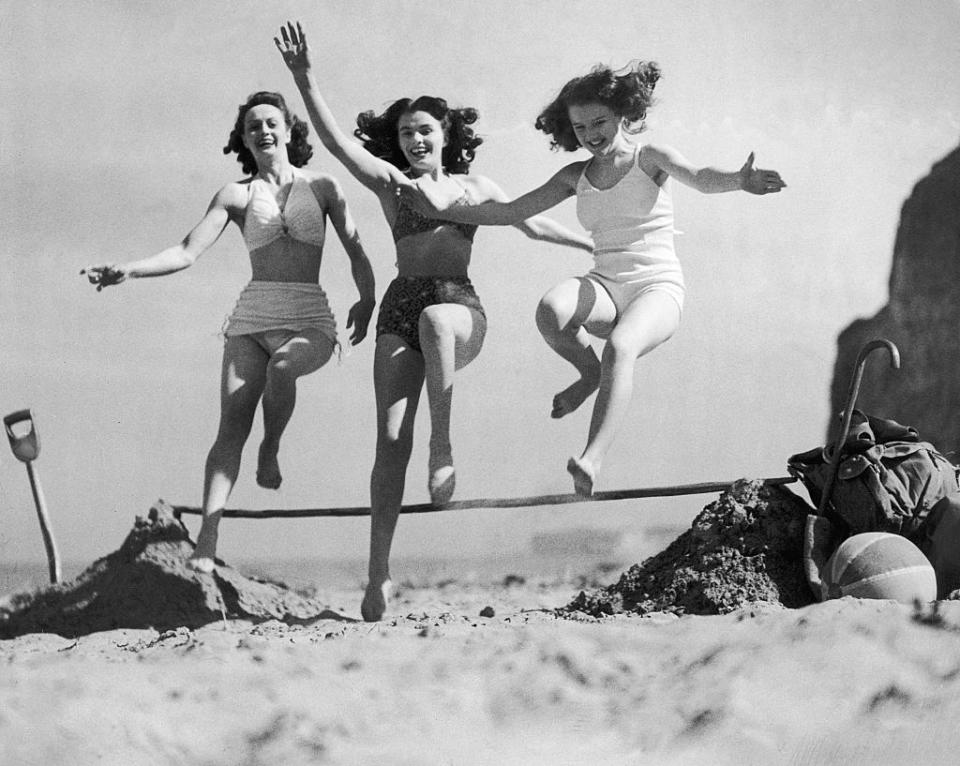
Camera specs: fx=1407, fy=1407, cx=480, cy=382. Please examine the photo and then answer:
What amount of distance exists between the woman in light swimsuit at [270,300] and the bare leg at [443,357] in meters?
0.36

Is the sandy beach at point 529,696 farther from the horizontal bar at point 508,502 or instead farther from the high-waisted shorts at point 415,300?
the high-waisted shorts at point 415,300

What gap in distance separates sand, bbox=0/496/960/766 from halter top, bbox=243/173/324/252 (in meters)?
1.58

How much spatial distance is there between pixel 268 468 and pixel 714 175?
1.77m

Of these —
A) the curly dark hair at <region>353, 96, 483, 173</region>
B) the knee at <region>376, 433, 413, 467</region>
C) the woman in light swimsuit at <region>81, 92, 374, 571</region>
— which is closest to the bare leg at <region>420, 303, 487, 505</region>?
the knee at <region>376, 433, 413, 467</region>

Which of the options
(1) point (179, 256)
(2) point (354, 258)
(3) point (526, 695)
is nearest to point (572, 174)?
(2) point (354, 258)

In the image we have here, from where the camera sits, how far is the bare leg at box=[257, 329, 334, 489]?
15.4 ft

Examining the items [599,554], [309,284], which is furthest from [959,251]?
[309,284]

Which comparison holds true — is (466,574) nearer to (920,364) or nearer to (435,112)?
(435,112)

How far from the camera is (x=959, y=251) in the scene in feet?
22.9

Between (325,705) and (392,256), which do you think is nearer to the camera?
(325,705)

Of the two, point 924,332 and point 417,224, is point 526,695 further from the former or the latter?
point 924,332

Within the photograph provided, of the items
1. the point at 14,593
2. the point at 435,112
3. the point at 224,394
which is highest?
the point at 435,112

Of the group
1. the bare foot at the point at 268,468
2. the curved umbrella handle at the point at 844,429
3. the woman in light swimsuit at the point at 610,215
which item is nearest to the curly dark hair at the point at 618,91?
the woman in light swimsuit at the point at 610,215

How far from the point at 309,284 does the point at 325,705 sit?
2.01 m
